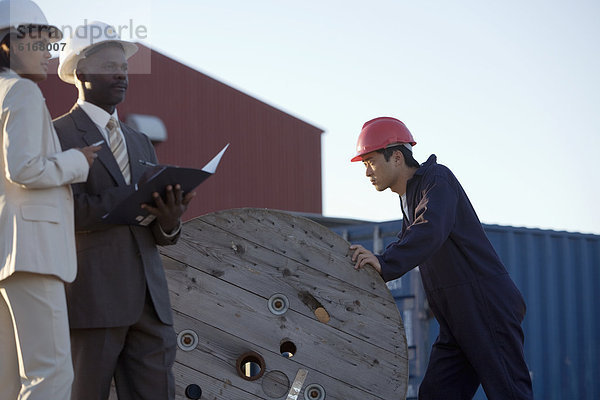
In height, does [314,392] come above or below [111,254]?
below

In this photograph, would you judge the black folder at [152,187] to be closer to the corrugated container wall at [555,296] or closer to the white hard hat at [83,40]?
the white hard hat at [83,40]

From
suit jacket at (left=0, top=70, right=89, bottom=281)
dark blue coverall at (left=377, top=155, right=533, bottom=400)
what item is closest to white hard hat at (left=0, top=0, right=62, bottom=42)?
suit jacket at (left=0, top=70, right=89, bottom=281)

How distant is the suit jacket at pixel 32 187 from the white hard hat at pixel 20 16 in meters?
0.18

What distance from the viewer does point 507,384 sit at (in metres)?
3.75


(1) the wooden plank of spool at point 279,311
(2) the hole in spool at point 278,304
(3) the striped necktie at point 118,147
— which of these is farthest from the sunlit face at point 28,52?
(2) the hole in spool at point 278,304

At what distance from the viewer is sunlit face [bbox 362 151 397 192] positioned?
417cm

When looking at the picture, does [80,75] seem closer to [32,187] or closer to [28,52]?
[28,52]

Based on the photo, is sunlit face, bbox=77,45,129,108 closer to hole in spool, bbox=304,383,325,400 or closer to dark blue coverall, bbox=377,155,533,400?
dark blue coverall, bbox=377,155,533,400

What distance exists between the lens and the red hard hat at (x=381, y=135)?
13.5 feet

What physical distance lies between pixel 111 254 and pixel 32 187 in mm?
428

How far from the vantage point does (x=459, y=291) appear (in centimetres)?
392

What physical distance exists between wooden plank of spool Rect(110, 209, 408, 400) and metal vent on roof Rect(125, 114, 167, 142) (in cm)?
1368

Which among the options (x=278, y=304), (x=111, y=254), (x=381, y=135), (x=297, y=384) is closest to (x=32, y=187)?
(x=111, y=254)

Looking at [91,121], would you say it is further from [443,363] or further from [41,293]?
[443,363]
